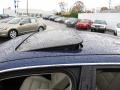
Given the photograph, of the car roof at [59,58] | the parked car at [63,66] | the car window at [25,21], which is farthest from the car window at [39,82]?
the car window at [25,21]

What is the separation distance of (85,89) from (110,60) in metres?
0.26

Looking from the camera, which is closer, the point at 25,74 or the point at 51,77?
the point at 25,74

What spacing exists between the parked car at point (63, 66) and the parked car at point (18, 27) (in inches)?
754

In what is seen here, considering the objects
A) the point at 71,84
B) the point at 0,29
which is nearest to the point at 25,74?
the point at 71,84

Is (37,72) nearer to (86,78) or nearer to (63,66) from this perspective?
(63,66)

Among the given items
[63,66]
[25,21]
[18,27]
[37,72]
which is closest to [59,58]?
[63,66]

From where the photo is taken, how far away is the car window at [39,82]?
2.19 metres

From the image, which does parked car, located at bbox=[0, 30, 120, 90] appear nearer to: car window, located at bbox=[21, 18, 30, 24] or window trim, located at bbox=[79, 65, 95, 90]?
window trim, located at bbox=[79, 65, 95, 90]

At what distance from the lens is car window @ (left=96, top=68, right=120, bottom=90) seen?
2148 mm

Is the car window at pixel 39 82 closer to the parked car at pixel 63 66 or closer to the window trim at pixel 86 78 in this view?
the parked car at pixel 63 66

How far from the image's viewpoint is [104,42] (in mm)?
2596

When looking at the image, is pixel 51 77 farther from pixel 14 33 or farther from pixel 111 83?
pixel 14 33

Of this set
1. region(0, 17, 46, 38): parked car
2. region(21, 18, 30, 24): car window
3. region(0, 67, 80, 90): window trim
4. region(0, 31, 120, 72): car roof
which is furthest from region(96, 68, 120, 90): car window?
region(21, 18, 30, 24): car window

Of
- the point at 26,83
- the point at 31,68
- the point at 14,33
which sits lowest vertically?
the point at 14,33
